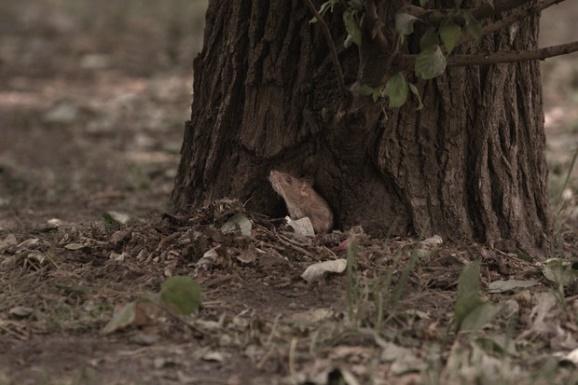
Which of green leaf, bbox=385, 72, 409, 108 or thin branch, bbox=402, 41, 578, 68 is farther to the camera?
thin branch, bbox=402, 41, 578, 68

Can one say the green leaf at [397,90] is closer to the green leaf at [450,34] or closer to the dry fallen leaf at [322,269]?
the green leaf at [450,34]

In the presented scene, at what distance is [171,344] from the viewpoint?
2.60 metres

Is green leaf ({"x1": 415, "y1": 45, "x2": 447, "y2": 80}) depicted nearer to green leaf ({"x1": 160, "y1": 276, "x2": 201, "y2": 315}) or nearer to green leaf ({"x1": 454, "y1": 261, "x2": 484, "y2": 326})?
green leaf ({"x1": 454, "y1": 261, "x2": 484, "y2": 326})

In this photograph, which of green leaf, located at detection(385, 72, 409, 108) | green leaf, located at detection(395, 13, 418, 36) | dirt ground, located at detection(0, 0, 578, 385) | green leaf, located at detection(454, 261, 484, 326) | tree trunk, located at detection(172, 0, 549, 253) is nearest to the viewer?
dirt ground, located at detection(0, 0, 578, 385)

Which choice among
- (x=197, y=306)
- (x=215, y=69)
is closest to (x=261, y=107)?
(x=215, y=69)

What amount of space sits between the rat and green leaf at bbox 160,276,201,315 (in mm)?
605

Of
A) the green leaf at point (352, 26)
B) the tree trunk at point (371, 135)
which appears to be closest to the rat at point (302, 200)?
the tree trunk at point (371, 135)

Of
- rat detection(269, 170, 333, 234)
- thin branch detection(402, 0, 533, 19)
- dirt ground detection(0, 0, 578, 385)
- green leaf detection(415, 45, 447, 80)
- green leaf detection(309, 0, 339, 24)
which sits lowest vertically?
dirt ground detection(0, 0, 578, 385)

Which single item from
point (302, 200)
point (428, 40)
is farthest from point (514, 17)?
point (302, 200)

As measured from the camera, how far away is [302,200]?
3.20 m

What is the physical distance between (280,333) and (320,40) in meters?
0.99

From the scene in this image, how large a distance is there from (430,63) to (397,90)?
12 cm

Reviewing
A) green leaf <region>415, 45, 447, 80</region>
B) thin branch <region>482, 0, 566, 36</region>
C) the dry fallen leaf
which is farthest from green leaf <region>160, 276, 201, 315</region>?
thin branch <region>482, 0, 566, 36</region>

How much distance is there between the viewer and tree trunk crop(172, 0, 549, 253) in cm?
315
